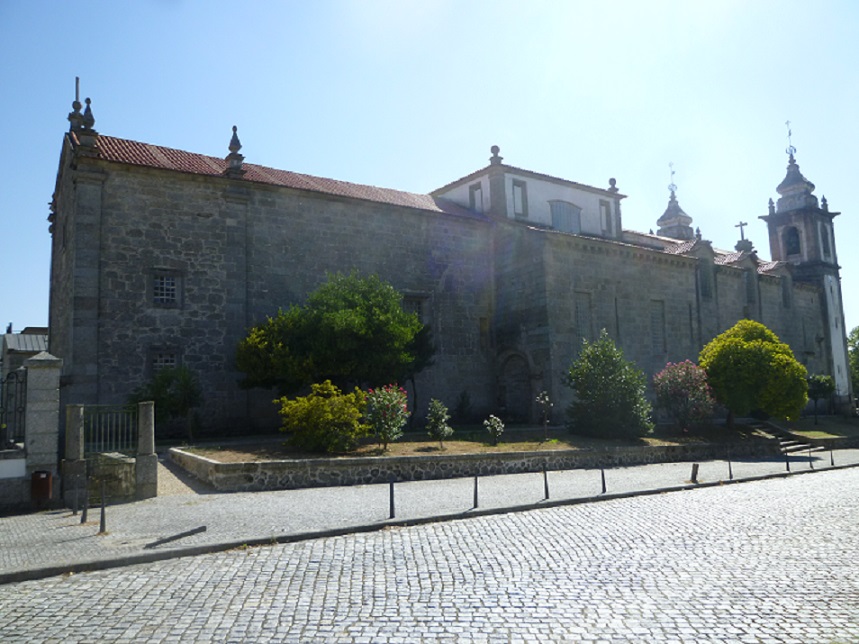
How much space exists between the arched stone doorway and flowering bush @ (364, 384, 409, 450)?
A: 11223mm

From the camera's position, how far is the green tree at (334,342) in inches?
773

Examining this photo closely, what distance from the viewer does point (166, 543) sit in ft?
29.0

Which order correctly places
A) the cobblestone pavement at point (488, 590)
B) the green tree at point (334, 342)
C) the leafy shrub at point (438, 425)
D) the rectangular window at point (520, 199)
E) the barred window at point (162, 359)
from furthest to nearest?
1. the rectangular window at point (520, 199)
2. the barred window at point (162, 359)
3. the green tree at point (334, 342)
4. the leafy shrub at point (438, 425)
5. the cobblestone pavement at point (488, 590)

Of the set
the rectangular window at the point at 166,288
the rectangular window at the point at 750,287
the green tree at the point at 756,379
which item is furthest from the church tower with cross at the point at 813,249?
the rectangular window at the point at 166,288

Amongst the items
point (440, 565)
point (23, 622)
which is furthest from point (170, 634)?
point (440, 565)

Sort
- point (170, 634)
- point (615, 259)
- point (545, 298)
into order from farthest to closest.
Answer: point (615, 259) < point (545, 298) < point (170, 634)

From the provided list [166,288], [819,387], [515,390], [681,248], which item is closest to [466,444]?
[515,390]

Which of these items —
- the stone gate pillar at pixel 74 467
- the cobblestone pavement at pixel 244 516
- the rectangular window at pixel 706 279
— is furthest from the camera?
the rectangular window at pixel 706 279

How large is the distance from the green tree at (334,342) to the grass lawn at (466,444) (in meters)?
2.11

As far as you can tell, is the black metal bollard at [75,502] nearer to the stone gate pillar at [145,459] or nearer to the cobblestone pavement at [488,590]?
the stone gate pillar at [145,459]

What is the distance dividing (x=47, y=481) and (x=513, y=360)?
19.9m

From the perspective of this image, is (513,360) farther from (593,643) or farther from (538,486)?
(593,643)

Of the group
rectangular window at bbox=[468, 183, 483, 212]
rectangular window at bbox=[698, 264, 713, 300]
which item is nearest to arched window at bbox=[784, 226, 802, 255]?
rectangular window at bbox=[698, 264, 713, 300]

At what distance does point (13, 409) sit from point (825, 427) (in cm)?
3561
